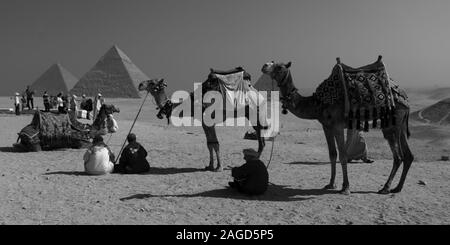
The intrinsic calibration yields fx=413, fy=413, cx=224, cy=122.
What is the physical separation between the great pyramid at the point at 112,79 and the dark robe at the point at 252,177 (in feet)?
209

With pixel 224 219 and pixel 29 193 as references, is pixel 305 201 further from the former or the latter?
pixel 29 193

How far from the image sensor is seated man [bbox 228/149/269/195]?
6.81 m

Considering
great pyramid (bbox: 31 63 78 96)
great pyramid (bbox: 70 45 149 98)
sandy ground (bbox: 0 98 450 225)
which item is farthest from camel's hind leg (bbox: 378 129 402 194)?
great pyramid (bbox: 31 63 78 96)

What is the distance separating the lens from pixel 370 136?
60.3 feet

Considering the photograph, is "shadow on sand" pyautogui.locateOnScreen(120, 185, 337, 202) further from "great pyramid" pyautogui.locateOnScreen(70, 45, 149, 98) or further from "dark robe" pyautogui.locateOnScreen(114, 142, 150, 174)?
"great pyramid" pyautogui.locateOnScreen(70, 45, 149, 98)

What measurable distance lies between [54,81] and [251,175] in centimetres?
7988

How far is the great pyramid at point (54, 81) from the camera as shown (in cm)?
7621

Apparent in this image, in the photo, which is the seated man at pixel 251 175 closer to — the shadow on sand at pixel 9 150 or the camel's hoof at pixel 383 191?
the camel's hoof at pixel 383 191

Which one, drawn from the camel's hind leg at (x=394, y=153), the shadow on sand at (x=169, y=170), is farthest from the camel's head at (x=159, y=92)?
the camel's hind leg at (x=394, y=153)

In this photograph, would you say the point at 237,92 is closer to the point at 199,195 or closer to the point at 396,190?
the point at 199,195

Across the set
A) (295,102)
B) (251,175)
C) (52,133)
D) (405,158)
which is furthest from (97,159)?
(405,158)

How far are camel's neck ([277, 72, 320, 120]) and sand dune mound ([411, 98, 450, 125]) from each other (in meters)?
20.6

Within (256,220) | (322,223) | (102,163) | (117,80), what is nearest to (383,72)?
(322,223)
